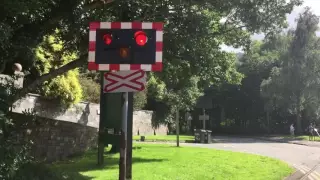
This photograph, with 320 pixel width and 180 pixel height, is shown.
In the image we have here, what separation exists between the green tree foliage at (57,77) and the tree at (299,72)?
30015mm

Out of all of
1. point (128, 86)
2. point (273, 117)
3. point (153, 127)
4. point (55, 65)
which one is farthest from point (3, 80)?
point (273, 117)

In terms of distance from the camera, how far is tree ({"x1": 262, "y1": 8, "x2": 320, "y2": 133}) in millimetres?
41000

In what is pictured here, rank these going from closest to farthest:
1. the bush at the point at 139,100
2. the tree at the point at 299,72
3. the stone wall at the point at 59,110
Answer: the stone wall at the point at 59,110
the bush at the point at 139,100
the tree at the point at 299,72

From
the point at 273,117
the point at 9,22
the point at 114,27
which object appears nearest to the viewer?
the point at 114,27

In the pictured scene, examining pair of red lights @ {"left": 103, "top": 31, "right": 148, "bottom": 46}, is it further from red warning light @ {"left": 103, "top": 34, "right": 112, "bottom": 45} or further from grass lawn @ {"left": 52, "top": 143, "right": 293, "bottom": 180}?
grass lawn @ {"left": 52, "top": 143, "right": 293, "bottom": 180}

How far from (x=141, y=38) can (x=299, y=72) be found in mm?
37467

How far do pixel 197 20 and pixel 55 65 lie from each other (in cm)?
609

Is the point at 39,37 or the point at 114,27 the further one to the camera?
the point at 39,37

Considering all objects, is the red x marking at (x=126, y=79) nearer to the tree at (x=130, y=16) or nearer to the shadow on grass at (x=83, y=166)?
the tree at (x=130, y=16)

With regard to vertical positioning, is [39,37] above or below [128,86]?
above

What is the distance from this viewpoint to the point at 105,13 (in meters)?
11.1

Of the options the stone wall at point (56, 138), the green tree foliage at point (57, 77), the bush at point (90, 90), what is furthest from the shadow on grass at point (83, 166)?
the bush at point (90, 90)

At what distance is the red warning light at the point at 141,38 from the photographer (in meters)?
6.25

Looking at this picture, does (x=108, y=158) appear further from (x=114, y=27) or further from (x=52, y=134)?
(x=114, y=27)
